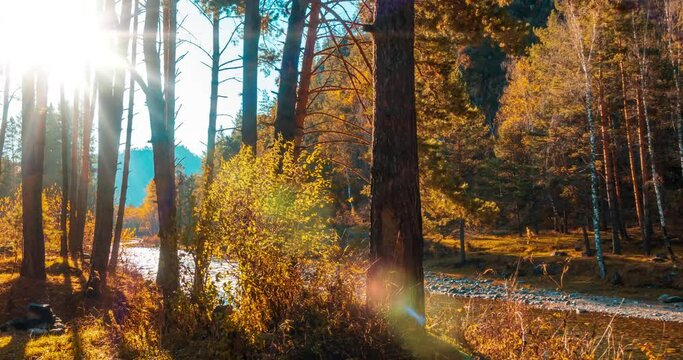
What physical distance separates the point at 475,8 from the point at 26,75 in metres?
10.1

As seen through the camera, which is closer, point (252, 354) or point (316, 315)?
point (252, 354)

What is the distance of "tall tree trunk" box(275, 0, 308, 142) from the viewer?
909 centimetres

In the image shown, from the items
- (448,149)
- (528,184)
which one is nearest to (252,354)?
(448,149)

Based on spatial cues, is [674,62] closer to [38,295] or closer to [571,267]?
[571,267]

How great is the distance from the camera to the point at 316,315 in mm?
4664

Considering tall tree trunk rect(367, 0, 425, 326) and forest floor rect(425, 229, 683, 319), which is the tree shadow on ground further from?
forest floor rect(425, 229, 683, 319)

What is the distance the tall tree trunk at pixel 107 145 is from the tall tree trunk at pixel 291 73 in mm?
3848

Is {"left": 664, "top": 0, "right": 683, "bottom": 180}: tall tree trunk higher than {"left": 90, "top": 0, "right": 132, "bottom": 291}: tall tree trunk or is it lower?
higher

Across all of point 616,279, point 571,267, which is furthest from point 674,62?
point 616,279

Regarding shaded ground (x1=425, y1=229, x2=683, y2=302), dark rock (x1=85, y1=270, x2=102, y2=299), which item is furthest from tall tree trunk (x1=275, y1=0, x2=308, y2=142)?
shaded ground (x1=425, y1=229, x2=683, y2=302)

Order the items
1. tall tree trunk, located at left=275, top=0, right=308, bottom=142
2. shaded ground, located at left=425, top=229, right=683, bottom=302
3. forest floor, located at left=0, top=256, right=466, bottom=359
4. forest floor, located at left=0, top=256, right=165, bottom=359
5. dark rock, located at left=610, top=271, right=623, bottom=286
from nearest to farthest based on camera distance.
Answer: forest floor, located at left=0, top=256, right=466, bottom=359 < forest floor, located at left=0, top=256, right=165, bottom=359 < tall tree trunk, located at left=275, top=0, right=308, bottom=142 < shaded ground, located at left=425, top=229, right=683, bottom=302 < dark rock, located at left=610, top=271, right=623, bottom=286

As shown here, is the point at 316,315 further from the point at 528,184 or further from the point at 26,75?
the point at 528,184

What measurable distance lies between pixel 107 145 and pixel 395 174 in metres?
8.14

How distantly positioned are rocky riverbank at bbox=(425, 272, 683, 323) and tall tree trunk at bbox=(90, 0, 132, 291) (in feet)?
29.9
